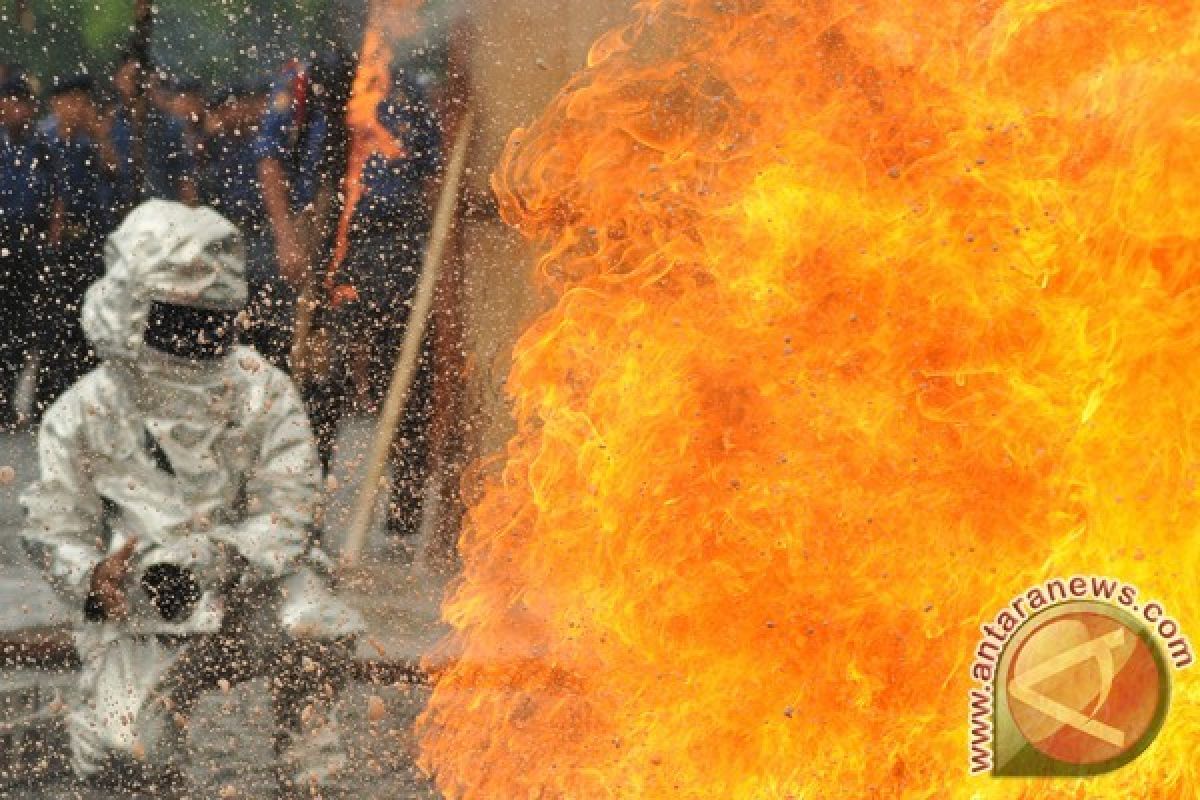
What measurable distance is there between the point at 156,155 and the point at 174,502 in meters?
0.93

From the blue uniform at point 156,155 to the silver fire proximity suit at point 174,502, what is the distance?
5 centimetres

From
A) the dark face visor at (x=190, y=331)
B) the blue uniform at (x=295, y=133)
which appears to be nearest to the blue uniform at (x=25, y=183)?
the dark face visor at (x=190, y=331)

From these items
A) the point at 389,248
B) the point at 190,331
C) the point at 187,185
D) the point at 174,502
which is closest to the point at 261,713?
the point at 174,502

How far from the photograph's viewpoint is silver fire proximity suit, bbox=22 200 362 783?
356cm

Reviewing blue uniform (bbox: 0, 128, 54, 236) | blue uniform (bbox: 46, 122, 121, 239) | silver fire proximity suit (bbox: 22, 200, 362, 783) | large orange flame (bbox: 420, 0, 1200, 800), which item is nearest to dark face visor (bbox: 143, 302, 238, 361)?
silver fire proximity suit (bbox: 22, 200, 362, 783)

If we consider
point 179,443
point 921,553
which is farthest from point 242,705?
point 921,553

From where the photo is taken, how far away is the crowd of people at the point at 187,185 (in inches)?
142

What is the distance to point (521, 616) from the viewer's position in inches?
150

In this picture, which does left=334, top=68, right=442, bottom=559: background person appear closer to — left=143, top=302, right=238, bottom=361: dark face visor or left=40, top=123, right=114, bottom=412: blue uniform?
left=143, top=302, right=238, bottom=361: dark face visor

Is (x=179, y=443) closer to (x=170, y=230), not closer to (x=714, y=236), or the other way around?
(x=170, y=230)

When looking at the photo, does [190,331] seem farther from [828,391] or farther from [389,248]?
[828,391]

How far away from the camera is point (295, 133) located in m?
3.65

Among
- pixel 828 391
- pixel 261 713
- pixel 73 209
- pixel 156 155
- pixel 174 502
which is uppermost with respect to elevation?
pixel 156 155

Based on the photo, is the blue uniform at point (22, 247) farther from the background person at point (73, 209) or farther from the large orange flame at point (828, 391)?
the large orange flame at point (828, 391)
